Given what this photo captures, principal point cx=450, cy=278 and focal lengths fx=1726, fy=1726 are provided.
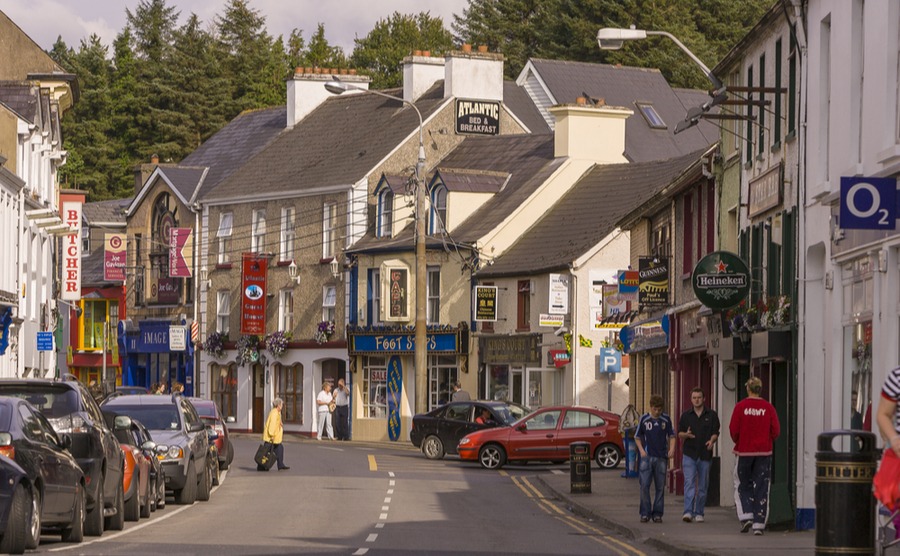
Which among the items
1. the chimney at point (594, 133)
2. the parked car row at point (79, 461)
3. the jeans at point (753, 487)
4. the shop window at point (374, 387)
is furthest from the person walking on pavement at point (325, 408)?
the jeans at point (753, 487)

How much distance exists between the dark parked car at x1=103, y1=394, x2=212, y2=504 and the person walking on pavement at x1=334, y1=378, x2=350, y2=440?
29.3 metres

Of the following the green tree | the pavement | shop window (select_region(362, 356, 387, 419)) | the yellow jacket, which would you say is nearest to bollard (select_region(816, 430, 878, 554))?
the pavement

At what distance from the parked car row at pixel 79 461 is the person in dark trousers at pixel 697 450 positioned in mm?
7264

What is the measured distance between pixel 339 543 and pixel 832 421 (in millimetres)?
6206

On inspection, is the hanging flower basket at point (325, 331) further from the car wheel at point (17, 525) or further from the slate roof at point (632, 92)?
the car wheel at point (17, 525)

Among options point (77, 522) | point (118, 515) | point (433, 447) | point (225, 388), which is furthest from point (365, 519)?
point (225, 388)

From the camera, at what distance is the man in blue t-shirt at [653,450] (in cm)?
2361

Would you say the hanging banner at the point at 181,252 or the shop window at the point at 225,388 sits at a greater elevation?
the hanging banner at the point at 181,252

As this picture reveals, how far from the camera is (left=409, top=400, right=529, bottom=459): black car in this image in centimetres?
4266

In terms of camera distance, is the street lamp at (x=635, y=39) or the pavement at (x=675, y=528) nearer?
the pavement at (x=675, y=528)

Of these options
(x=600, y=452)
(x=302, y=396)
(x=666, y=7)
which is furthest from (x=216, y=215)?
(x=600, y=452)

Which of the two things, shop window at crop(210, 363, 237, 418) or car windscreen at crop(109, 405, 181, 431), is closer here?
car windscreen at crop(109, 405, 181, 431)

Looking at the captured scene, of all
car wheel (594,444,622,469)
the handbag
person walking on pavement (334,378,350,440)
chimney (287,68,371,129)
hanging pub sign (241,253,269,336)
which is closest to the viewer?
the handbag

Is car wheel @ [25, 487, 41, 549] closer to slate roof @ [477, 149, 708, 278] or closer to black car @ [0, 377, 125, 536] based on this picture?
black car @ [0, 377, 125, 536]
